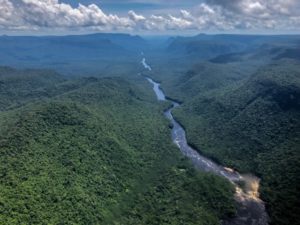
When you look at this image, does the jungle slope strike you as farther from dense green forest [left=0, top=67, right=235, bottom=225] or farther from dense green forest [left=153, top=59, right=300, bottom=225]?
dense green forest [left=0, top=67, right=235, bottom=225]

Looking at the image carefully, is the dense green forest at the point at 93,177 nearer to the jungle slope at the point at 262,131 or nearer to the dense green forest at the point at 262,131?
the dense green forest at the point at 262,131

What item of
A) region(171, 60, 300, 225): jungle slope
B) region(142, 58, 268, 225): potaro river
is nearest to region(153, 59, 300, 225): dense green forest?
region(171, 60, 300, 225): jungle slope

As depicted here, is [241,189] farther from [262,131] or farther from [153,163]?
[262,131]

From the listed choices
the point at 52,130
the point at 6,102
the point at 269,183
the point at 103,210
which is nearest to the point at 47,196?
the point at 103,210

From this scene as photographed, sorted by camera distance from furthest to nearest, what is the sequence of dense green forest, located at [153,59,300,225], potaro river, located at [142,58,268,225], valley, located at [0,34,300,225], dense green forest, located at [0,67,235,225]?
dense green forest, located at [153,59,300,225], potaro river, located at [142,58,268,225], valley, located at [0,34,300,225], dense green forest, located at [0,67,235,225]

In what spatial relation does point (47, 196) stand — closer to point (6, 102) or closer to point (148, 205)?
point (148, 205)

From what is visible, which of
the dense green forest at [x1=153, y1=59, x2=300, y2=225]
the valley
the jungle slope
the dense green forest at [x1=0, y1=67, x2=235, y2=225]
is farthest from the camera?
the dense green forest at [x1=153, y1=59, x2=300, y2=225]
